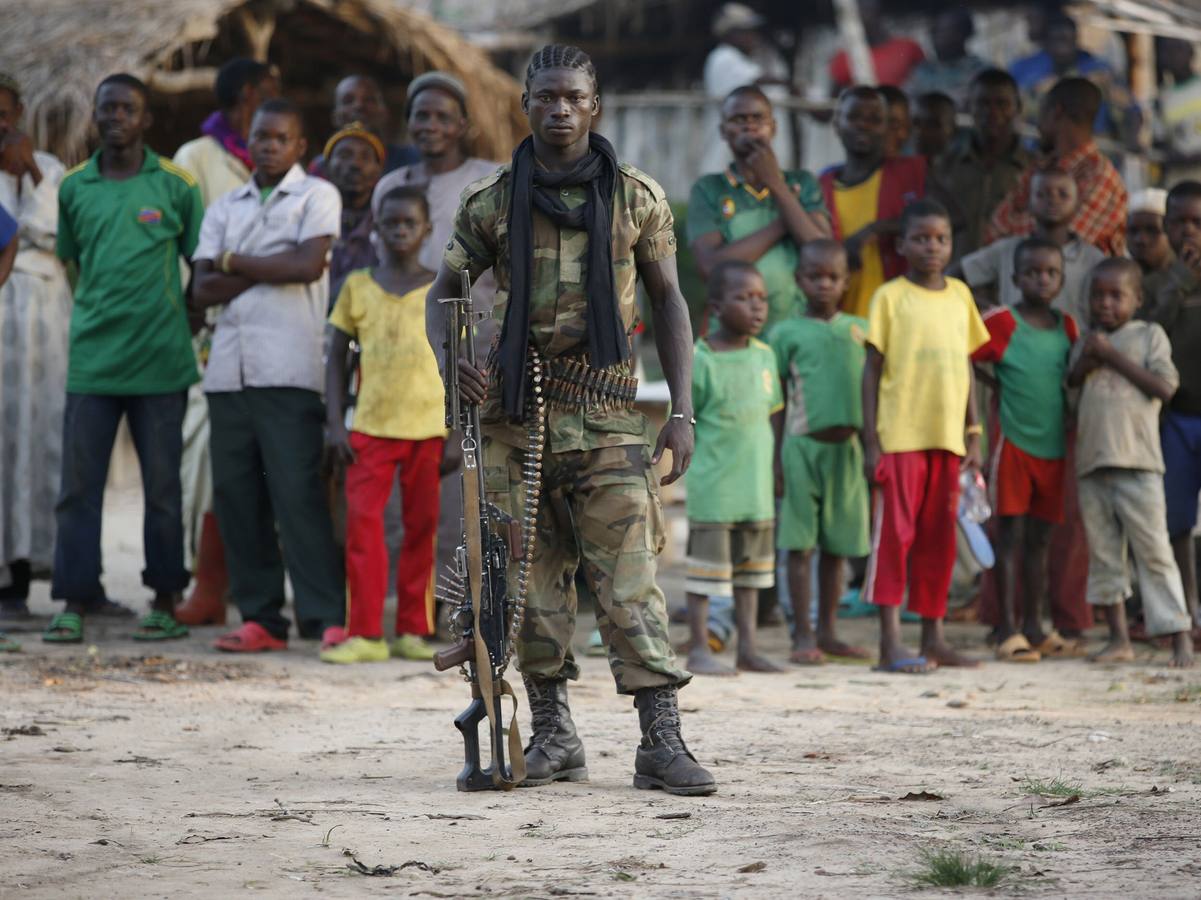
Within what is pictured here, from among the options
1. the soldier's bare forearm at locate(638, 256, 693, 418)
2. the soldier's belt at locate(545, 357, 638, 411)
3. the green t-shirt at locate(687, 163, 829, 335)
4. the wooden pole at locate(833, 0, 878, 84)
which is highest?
the wooden pole at locate(833, 0, 878, 84)

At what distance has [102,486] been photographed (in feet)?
24.5

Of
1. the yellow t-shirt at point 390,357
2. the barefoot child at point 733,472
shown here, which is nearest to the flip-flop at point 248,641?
the yellow t-shirt at point 390,357

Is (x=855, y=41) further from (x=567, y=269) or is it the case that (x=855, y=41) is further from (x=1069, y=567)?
(x=567, y=269)

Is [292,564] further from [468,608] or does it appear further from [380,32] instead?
[380,32]

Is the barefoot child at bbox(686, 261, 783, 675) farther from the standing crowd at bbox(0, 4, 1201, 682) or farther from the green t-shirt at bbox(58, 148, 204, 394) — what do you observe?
the green t-shirt at bbox(58, 148, 204, 394)

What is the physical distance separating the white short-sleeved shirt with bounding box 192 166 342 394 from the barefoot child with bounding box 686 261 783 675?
162cm

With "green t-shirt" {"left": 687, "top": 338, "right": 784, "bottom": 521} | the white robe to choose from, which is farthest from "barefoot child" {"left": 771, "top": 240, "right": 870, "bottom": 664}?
the white robe

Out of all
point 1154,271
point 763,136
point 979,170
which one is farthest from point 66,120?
point 1154,271

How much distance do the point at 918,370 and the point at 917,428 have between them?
8.9 inches

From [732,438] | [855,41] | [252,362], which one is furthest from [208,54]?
[732,438]

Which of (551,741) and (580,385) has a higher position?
(580,385)

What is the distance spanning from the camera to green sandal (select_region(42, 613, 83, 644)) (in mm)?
7199

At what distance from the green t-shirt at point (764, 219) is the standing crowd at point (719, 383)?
12 mm

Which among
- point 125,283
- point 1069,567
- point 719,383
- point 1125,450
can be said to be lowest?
point 1069,567
